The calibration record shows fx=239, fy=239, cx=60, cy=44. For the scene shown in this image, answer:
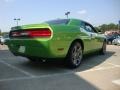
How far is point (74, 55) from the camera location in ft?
20.9

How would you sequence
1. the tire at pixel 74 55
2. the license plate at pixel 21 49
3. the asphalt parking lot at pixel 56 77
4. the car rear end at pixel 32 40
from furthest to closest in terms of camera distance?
the tire at pixel 74 55
the license plate at pixel 21 49
the car rear end at pixel 32 40
the asphalt parking lot at pixel 56 77

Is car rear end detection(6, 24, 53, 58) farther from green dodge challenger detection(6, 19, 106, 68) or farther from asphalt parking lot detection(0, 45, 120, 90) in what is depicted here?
asphalt parking lot detection(0, 45, 120, 90)

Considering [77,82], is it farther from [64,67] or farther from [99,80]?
[64,67]

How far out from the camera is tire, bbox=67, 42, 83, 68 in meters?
6.17

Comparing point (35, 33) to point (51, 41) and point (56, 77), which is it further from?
point (56, 77)

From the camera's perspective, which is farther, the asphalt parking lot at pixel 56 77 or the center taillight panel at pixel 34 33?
the center taillight panel at pixel 34 33

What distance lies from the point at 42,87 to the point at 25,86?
1.06 ft

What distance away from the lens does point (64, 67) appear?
648cm

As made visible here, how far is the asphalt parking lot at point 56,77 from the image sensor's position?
14.9 ft

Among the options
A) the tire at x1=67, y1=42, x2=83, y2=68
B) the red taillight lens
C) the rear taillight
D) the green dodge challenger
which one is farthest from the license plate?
the tire at x1=67, y1=42, x2=83, y2=68

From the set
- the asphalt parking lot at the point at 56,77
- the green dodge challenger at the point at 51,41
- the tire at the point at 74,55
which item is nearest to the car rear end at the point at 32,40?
the green dodge challenger at the point at 51,41

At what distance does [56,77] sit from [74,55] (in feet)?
4.05

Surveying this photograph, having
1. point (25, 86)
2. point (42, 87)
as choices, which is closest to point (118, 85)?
point (42, 87)

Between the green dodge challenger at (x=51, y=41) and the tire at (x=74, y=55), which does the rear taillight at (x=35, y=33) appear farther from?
the tire at (x=74, y=55)
